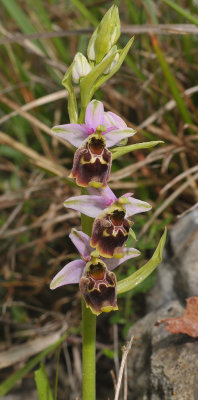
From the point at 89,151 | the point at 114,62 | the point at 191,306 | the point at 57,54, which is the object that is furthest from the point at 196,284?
the point at 57,54

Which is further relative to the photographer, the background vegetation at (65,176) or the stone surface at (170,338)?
the background vegetation at (65,176)

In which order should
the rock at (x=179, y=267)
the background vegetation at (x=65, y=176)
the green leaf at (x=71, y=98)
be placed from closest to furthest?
the green leaf at (x=71, y=98)
the rock at (x=179, y=267)
the background vegetation at (x=65, y=176)

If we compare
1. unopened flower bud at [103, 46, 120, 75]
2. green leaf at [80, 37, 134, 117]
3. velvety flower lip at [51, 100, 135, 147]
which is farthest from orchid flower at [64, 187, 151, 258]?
unopened flower bud at [103, 46, 120, 75]

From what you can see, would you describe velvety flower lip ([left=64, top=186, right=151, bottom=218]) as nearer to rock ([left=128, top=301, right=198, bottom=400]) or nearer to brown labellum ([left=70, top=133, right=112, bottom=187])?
brown labellum ([left=70, top=133, right=112, bottom=187])

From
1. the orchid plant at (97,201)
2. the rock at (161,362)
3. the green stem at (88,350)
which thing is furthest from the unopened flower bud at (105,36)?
the rock at (161,362)

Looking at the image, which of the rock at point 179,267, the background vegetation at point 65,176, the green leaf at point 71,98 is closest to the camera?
the green leaf at point 71,98

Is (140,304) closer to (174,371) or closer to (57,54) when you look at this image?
(174,371)

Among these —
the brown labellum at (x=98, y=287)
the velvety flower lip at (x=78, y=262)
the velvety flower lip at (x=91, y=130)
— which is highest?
the velvety flower lip at (x=91, y=130)

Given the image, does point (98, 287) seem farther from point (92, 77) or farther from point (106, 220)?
point (92, 77)

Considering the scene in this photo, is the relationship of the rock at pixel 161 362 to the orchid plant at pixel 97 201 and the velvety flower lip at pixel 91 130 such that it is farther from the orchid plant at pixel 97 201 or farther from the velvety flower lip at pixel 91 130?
the velvety flower lip at pixel 91 130
